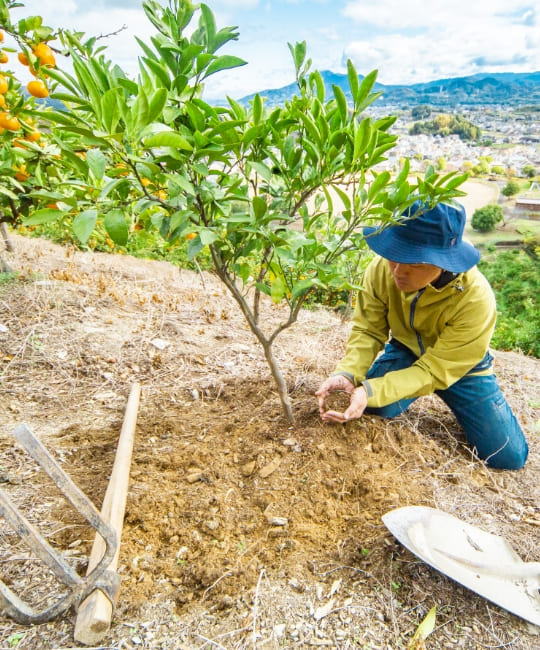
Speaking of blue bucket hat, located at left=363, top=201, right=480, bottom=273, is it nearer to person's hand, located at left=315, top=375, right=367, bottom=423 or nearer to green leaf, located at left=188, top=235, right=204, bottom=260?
person's hand, located at left=315, top=375, right=367, bottom=423

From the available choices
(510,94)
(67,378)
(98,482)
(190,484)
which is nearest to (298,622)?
(190,484)

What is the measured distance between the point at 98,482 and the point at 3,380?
1.15 metres

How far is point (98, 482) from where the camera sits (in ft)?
6.19

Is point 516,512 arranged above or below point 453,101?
below

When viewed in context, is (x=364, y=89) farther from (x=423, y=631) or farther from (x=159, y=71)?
(x=423, y=631)

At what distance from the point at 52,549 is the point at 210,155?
1165 mm

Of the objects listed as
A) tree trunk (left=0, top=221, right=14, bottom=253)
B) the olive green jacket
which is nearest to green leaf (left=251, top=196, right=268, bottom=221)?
the olive green jacket

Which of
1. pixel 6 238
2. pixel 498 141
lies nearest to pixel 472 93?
pixel 498 141

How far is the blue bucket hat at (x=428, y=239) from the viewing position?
64.6 inches

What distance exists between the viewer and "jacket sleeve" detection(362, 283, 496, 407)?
1974mm

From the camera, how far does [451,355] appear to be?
203 cm

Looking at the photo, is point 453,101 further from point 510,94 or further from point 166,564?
point 166,564

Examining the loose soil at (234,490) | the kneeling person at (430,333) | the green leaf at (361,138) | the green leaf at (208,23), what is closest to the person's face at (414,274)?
the kneeling person at (430,333)

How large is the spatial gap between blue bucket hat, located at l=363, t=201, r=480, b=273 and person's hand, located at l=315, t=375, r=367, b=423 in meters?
0.65
